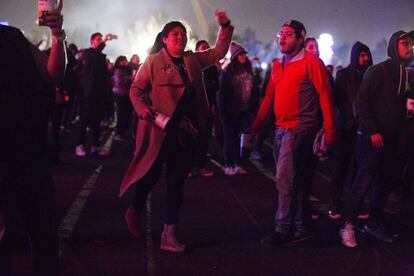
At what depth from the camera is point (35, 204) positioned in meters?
3.81

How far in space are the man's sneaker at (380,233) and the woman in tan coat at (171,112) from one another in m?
2.02

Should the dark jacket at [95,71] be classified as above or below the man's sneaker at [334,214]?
above

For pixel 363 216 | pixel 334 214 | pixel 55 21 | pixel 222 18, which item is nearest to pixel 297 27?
pixel 222 18

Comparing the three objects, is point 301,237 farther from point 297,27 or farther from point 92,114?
point 92,114

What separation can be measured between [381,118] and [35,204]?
12.7 ft

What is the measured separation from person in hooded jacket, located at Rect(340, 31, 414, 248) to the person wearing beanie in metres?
4.00

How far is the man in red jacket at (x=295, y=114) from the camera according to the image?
619 cm

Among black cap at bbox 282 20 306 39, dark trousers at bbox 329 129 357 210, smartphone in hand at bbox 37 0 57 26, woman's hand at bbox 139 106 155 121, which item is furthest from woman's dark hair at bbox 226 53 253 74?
smartphone in hand at bbox 37 0 57 26

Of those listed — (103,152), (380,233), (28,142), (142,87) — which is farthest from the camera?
(103,152)

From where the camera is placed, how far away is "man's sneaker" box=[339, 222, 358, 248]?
20.8 ft

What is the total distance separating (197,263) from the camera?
18.3 feet

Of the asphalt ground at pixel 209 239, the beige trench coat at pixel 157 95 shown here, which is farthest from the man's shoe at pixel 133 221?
the beige trench coat at pixel 157 95

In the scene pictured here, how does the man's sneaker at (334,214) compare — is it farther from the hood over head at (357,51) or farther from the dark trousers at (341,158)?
the hood over head at (357,51)

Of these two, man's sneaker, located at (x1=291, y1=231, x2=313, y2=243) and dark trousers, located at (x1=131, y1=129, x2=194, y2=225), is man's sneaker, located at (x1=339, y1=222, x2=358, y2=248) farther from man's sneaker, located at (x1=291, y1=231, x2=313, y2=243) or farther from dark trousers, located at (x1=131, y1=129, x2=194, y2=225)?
dark trousers, located at (x1=131, y1=129, x2=194, y2=225)
